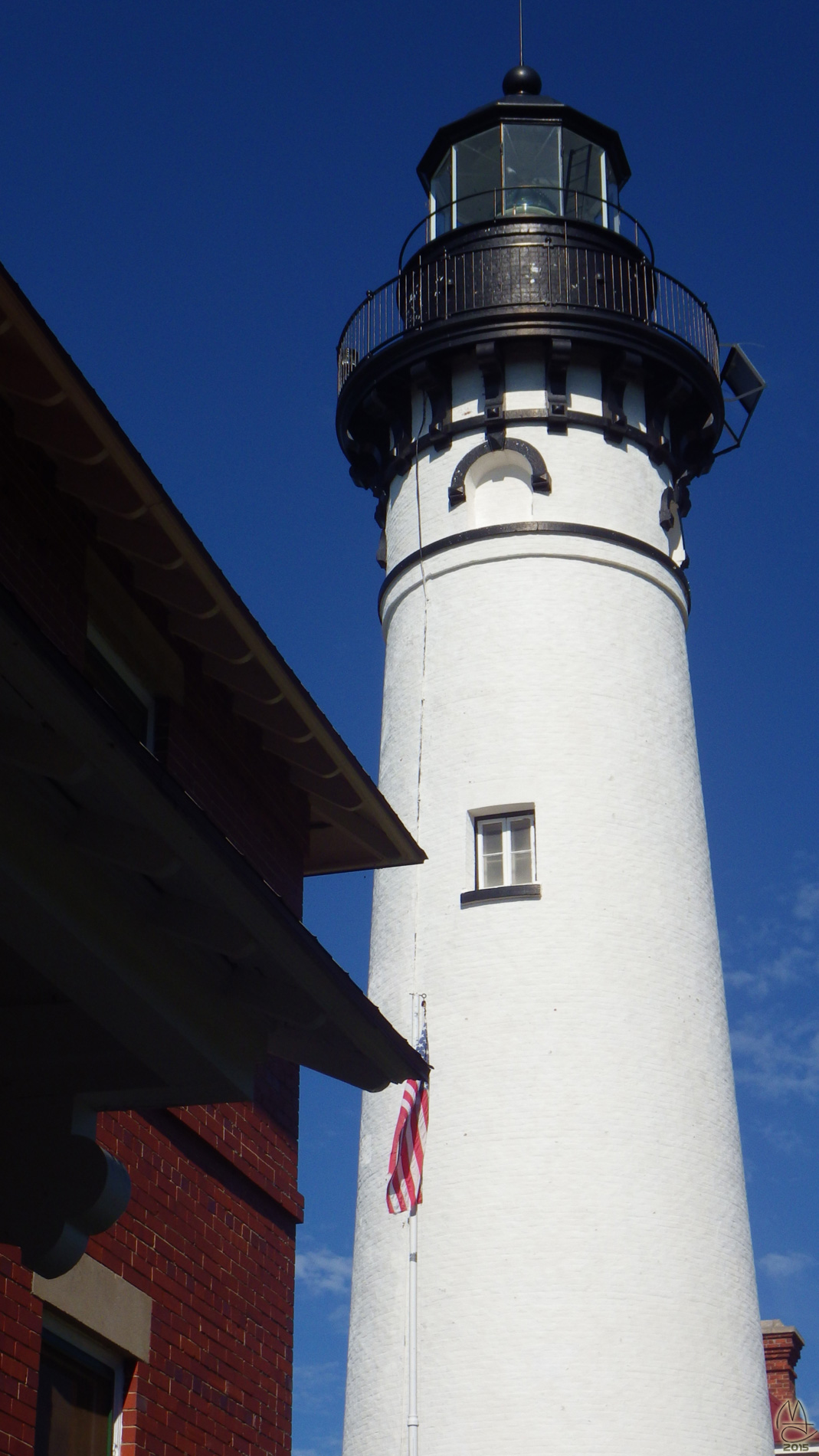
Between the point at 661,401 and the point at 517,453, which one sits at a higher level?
the point at 661,401

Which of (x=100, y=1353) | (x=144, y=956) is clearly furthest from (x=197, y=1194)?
(x=144, y=956)

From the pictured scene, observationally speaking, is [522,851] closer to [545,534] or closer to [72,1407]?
[545,534]

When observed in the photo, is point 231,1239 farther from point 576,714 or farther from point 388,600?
point 388,600

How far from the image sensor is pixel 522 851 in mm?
22172

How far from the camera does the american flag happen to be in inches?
807

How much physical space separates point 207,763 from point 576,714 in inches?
438

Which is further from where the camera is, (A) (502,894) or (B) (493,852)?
(B) (493,852)

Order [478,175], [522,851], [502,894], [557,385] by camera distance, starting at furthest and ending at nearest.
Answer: [478,175]
[557,385]
[522,851]
[502,894]

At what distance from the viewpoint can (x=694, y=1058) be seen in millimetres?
21188

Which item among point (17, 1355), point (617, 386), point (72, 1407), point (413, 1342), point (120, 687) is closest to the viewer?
point (17, 1355)

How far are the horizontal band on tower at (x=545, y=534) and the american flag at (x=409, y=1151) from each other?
271 inches

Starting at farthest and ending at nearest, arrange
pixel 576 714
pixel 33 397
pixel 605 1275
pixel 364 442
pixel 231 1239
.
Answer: pixel 364 442 → pixel 576 714 → pixel 605 1275 → pixel 231 1239 → pixel 33 397

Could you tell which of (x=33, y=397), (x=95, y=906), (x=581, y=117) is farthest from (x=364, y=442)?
(x=95, y=906)

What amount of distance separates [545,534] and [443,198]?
23.6 feet
